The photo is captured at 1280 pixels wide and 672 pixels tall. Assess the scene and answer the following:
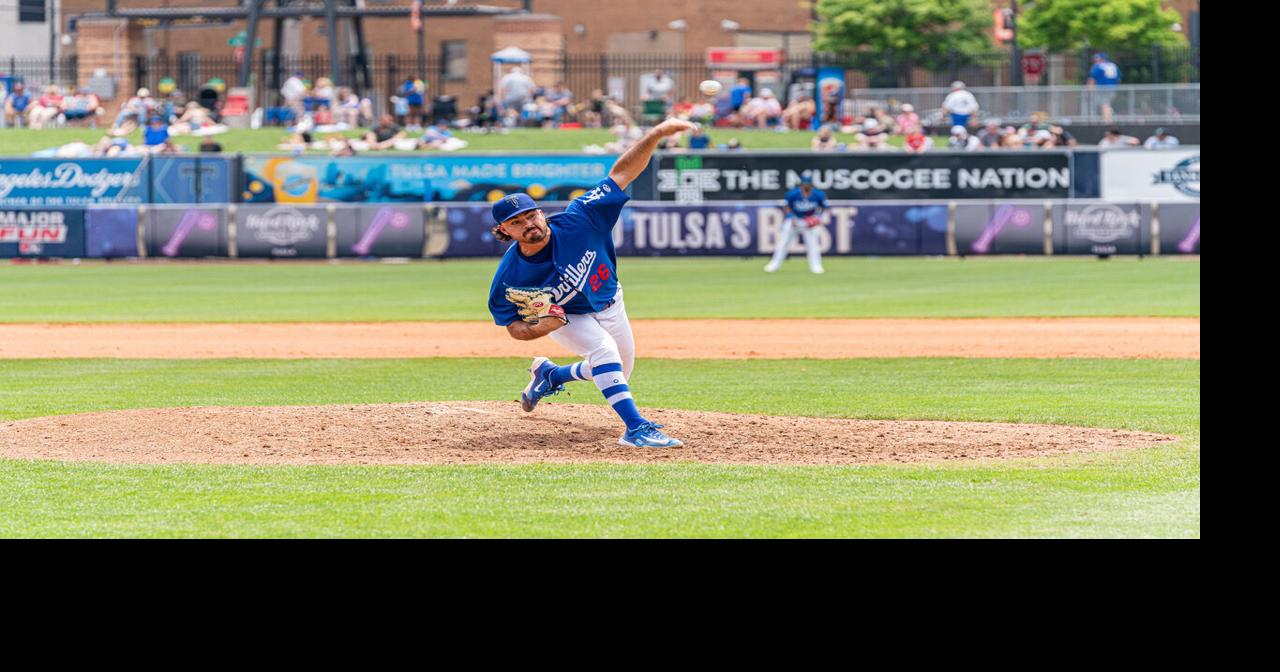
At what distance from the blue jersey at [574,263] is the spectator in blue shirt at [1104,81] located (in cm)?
3347

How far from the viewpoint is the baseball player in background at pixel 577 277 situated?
9547mm

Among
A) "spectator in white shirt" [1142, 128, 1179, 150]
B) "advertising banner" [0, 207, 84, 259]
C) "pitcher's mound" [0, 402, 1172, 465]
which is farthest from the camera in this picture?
"spectator in white shirt" [1142, 128, 1179, 150]

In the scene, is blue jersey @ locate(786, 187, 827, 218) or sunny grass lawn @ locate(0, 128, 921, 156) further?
sunny grass lawn @ locate(0, 128, 921, 156)

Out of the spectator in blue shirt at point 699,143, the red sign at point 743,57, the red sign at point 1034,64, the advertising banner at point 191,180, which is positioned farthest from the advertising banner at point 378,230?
the red sign at point 743,57

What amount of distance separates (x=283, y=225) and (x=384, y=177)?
10.7 ft

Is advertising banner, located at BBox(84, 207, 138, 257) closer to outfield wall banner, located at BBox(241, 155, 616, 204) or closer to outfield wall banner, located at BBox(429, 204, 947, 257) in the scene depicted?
outfield wall banner, located at BBox(241, 155, 616, 204)

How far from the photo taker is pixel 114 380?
14836 millimetres

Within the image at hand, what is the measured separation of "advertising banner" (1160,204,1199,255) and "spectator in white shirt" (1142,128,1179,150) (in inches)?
118

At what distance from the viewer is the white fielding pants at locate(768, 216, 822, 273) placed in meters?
30.3

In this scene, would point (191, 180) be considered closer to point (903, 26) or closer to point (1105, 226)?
point (1105, 226)

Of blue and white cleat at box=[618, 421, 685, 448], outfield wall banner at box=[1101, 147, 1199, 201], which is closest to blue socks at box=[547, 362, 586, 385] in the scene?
blue and white cleat at box=[618, 421, 685, 448]
